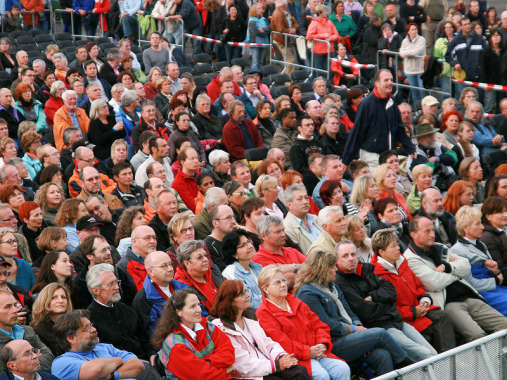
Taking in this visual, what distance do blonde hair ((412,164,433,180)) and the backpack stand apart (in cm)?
798

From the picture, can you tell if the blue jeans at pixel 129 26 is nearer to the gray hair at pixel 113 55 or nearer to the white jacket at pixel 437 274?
the gray hair at pixel 113 55

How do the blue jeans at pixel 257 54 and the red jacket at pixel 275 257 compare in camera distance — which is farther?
the blue jeans at pixel 257 54

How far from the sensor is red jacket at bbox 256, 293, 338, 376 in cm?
620

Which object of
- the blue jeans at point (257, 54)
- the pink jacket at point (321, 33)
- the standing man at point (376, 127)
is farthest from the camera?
the blue jeans at point (257, 54)

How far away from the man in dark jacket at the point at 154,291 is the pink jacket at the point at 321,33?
9.12 metres

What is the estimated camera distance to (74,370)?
564 centimetres

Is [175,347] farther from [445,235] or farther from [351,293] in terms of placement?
[445,235]

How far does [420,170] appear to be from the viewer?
959 centimetres

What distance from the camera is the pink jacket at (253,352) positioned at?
596 cm

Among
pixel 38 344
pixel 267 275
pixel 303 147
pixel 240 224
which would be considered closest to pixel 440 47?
pixel 303 147

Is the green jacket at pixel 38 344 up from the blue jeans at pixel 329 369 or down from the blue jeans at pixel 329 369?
up

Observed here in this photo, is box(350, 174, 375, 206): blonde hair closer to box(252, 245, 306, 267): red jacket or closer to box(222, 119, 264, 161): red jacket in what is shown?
box(252, 245, 306, 267): red jacket

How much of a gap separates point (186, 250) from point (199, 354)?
44.7 inches

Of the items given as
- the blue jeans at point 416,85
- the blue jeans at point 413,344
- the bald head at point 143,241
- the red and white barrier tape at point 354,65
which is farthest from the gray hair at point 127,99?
the blue jeans at point 413,344
